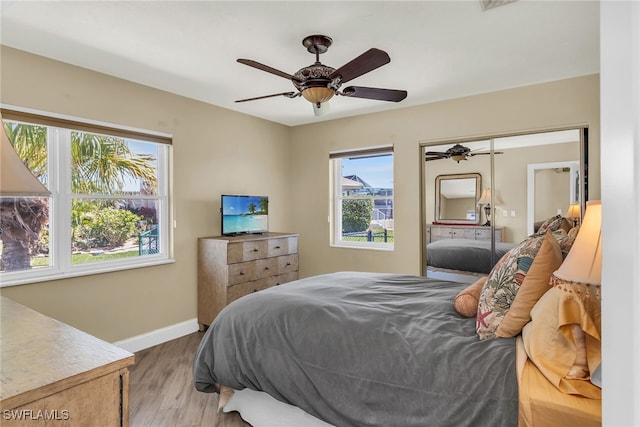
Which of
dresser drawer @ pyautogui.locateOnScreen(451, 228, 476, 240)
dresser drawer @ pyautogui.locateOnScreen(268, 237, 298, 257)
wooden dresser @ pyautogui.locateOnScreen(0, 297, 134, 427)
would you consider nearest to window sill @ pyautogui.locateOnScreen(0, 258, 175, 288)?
dresser drawer @ pyautogui.locateOnScreen(268, 237, 298, 257)

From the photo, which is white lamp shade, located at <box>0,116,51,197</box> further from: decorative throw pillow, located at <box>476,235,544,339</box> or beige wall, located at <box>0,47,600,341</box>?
beige wall, located at <box>0,47,600,341</box>

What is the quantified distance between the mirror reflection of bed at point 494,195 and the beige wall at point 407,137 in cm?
10

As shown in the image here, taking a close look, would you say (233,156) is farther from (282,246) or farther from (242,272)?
(242,272)

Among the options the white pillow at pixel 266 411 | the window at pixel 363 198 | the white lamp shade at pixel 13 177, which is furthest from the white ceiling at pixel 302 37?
the white pillow at pixel 266 411

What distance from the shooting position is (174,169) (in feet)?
12.3

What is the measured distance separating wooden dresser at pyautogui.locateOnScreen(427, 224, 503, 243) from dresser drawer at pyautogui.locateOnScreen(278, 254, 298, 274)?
1643mm

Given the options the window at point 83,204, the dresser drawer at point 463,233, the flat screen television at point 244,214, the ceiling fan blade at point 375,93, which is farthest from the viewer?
the flat screen television at point 244,214

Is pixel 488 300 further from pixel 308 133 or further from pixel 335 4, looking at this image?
pixel 308 133

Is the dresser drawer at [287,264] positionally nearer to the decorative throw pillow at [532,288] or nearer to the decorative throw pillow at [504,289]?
the decorative throw pillow at [504,289]

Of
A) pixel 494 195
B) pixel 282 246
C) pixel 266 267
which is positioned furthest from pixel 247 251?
pixel 494 195

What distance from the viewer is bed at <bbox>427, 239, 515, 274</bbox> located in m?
3.75

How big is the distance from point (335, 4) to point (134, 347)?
131 inches

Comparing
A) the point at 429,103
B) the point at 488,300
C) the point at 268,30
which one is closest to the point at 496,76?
the point at 429,103

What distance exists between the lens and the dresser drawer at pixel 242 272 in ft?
12.2
